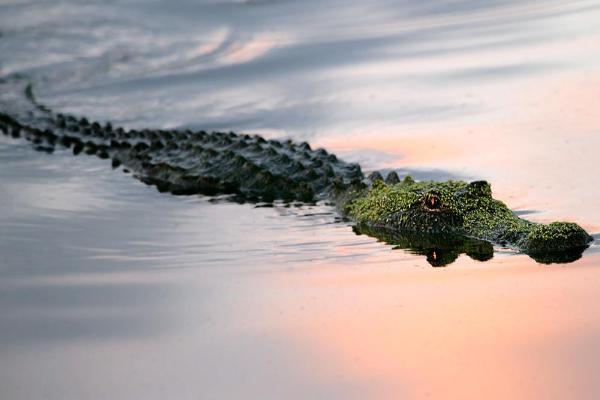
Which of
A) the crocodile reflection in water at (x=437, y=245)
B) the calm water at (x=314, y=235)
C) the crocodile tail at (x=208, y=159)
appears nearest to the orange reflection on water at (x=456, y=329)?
the calm water at (x=314, y=235)

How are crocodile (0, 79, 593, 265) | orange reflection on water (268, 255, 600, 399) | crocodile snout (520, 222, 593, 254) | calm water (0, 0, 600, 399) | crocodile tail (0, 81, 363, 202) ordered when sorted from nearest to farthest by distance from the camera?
orange reflection on water (268, 255, 600, 399)
calm water (0, 0, 600, 399)
crocodile snout (520, 222, 593, 254)
crocodile (0, 79, 593, 265)
crocodile tail (0, 81, 363, 202)

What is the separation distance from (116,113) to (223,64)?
9.56ft

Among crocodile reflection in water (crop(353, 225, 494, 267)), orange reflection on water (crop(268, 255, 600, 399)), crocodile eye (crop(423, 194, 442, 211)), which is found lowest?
orange reflection on water (crop(268, 255, 600, 399))

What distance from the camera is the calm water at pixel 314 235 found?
6.09 m

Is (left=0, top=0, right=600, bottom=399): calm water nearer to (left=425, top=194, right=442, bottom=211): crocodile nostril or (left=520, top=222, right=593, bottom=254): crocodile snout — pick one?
(left=520, top=222, right=593, bottom=254): crocodile snout

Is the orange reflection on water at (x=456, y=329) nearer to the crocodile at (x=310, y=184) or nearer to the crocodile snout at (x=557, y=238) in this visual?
the crocodile snout at (x=557, y=238)

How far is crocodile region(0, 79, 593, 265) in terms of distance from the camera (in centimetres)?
876

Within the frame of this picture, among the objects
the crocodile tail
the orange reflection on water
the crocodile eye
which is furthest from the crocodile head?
the crocodile tail

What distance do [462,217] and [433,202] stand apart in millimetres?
274

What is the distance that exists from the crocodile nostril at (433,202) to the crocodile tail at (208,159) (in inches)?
60.3

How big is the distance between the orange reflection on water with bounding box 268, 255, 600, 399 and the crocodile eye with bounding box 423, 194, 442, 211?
4.43ft

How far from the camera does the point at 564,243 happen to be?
8227mm

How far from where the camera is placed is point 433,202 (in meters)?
9.48

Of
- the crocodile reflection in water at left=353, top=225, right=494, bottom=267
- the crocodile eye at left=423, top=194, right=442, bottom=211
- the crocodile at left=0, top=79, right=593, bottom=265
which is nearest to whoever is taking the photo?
the crocodile reflection in water at left=353, top=225, right=494, bottom=267
